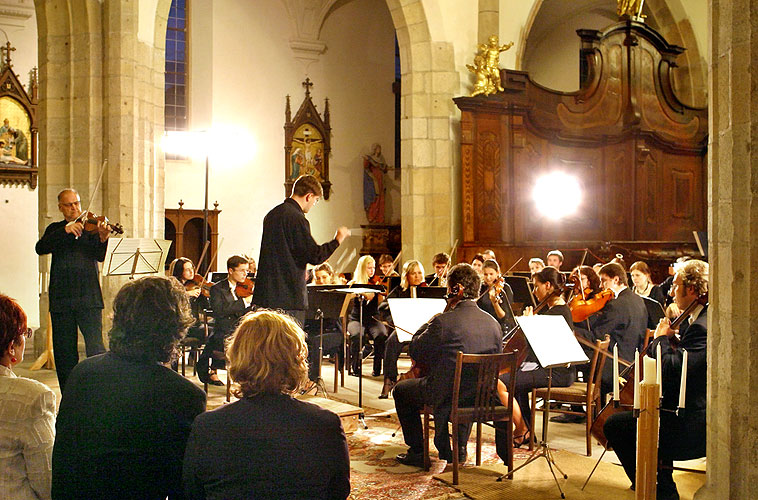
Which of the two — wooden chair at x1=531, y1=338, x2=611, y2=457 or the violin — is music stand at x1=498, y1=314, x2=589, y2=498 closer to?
wooden chair at x1=531, y1=338, x2=611, y2=457

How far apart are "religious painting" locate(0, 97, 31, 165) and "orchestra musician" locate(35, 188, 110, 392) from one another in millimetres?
9043

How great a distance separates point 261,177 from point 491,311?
9088 millimetres

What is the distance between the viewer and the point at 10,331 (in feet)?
8.80

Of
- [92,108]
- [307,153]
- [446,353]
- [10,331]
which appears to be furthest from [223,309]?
[307,153]

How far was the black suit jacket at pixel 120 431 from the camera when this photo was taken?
2.50 meters

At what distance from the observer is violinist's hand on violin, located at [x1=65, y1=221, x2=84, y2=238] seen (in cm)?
595

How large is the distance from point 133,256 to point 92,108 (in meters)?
3.08

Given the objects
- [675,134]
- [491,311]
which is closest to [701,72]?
[675,134]

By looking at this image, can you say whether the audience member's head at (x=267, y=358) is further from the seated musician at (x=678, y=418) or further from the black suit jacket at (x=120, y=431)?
the seated musician at (x=678, y=418)

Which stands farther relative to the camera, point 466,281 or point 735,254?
point 466,281

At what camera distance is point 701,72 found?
15.2m

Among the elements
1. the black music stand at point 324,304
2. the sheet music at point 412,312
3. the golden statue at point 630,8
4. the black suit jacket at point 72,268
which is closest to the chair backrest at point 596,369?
the sheet music at point 412,312

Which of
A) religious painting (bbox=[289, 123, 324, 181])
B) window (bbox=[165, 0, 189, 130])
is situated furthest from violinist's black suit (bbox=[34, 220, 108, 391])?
religious painting (bbox=[289, 123, 324, 181])

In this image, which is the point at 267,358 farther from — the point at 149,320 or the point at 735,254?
the point at 735,254
